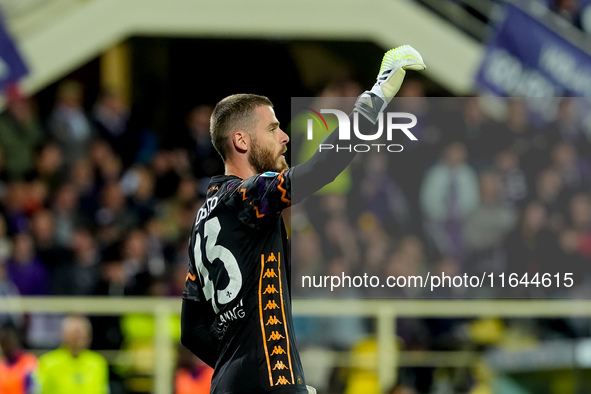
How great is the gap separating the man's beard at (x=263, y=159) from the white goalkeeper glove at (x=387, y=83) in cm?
51

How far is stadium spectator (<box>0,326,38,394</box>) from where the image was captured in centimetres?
963

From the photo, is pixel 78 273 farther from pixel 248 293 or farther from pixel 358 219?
pixel 248 293

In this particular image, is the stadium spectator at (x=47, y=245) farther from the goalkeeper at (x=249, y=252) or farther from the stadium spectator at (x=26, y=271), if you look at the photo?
the goalkeeper at (x=249, y=252)

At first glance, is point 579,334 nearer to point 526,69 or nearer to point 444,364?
point 444,364

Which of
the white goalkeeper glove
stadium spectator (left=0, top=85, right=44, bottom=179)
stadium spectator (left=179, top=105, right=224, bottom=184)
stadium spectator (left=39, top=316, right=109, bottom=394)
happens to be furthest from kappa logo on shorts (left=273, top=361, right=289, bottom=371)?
stadium spectator (left=0, top=85, right=44, bottom=179)

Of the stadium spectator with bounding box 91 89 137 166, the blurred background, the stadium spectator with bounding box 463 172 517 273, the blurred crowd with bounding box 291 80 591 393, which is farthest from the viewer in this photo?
the stadium spectator with bounding box 91 89 137 166

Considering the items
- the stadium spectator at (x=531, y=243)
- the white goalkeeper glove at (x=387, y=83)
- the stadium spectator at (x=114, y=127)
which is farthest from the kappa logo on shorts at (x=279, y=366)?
the stadium spectator at (x=114, y=127)

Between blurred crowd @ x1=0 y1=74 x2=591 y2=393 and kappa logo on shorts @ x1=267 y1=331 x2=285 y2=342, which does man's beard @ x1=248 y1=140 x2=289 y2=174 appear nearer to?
kappa logo on shorts @ x1=267 y1=331 x2=285 y2=342

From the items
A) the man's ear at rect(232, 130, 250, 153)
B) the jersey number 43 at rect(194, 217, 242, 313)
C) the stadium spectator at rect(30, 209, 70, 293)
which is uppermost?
the stadium spectator at rect(30, 209, 70, 293)

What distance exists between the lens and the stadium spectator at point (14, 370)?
963 cm

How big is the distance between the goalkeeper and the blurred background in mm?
2461

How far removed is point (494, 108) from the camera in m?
10.3

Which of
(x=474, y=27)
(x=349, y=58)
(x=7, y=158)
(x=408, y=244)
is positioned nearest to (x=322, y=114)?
(x=408, y=244)

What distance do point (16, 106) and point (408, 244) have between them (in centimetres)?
549
